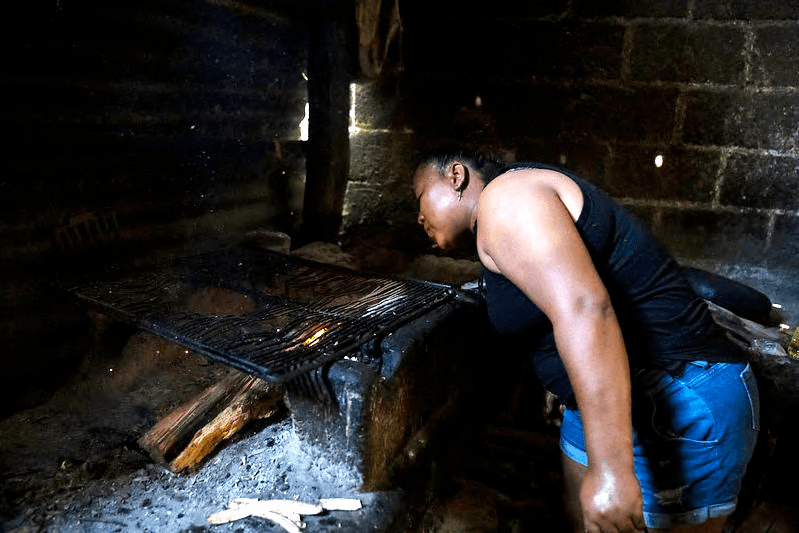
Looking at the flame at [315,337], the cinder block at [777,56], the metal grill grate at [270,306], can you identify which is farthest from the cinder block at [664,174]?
the flame at [315,337]

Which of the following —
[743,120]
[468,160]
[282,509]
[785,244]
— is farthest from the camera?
[785,244]

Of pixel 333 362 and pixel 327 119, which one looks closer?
pixel 333 362

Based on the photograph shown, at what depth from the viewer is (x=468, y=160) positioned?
2.28 m

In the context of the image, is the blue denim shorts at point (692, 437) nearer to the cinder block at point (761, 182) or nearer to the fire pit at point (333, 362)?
the fire pit at point (333, 362)

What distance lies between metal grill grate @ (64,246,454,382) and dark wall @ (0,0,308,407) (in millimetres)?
434

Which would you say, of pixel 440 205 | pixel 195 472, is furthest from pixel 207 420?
pixel 440 205

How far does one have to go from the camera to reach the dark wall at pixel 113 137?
304 centimetres

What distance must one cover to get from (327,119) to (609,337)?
416 cm

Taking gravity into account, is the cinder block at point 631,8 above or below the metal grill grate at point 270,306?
above

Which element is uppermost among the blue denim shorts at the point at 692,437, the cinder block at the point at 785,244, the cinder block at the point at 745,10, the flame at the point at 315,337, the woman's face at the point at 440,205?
the cinder block at the point at 745,10

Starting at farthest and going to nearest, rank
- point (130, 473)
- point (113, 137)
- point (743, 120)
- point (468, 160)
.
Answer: point (743, 120) < point (113, 137) < point (130, 473) < point (468, 160)

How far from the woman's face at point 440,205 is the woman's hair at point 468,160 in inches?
1.5

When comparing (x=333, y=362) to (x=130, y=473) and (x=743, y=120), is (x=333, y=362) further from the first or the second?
(x=743, y=120)

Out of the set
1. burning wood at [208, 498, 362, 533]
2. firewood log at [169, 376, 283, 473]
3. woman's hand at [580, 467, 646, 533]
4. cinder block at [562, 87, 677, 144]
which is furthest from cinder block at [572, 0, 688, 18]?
burning wood at [208, 498, 362, 533]
